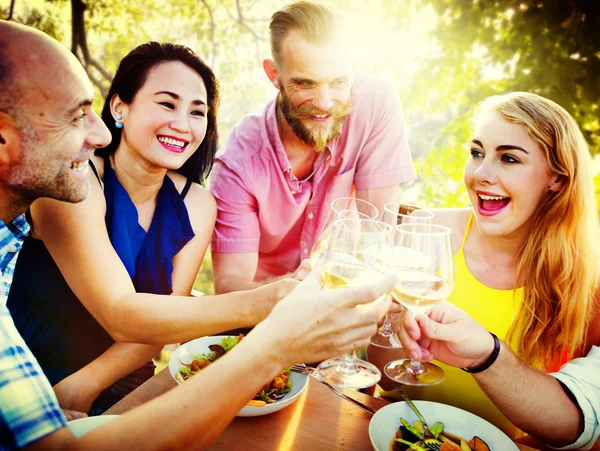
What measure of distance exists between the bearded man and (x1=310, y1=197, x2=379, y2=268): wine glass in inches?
35.1

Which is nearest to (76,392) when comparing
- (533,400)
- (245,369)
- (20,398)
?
(20,398)

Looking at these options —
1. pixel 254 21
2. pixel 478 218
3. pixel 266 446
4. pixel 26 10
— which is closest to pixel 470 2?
pixel 478 218

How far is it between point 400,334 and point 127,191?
5.32ft

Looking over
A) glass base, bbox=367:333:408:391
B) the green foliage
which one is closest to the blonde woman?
glass base, bbox=367:333:408:391

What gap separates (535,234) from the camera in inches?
82.0

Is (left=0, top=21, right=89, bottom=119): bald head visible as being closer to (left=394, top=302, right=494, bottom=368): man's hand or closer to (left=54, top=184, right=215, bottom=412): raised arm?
(left=54, top=184, right=215, bottom=412): raised arm

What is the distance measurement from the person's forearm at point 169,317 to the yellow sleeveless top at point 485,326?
3.16ft

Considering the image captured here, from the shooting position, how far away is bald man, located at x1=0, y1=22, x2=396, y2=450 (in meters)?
0.99

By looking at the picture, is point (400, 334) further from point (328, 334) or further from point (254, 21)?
point (254, 21)

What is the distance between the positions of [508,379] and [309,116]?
1847mm

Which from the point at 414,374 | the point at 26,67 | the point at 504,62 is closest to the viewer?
the point at 26,67

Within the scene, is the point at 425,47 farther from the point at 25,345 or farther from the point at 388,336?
the point at 25,345

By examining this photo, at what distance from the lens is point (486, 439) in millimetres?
1411

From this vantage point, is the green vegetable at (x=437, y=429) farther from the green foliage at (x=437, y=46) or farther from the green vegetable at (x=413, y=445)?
the green foliage at (x=437, y=46)
